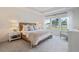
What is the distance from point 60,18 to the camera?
1.76 meters

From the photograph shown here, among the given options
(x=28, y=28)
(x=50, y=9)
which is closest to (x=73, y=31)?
(x=50, y=9)

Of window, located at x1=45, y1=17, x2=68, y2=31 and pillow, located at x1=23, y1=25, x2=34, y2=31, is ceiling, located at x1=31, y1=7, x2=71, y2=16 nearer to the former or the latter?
window, located at x1=45, y1=17, x2=68, y2=31

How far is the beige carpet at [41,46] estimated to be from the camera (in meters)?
1.67

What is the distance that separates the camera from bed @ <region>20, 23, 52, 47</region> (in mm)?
1709

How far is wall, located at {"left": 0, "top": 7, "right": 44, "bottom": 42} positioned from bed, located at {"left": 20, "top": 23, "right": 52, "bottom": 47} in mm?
141

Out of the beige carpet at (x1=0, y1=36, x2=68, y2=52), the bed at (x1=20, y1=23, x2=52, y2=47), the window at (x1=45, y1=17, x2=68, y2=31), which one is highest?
the window at (x1=45, y1=17, x2=68, y2=31)

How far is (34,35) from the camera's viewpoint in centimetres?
174

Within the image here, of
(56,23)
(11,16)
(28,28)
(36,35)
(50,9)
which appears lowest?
(36,35)

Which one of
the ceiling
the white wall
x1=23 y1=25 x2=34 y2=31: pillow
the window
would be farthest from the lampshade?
the white wall

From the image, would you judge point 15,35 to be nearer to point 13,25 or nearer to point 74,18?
point 13,25

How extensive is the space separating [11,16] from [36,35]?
2.09ft
